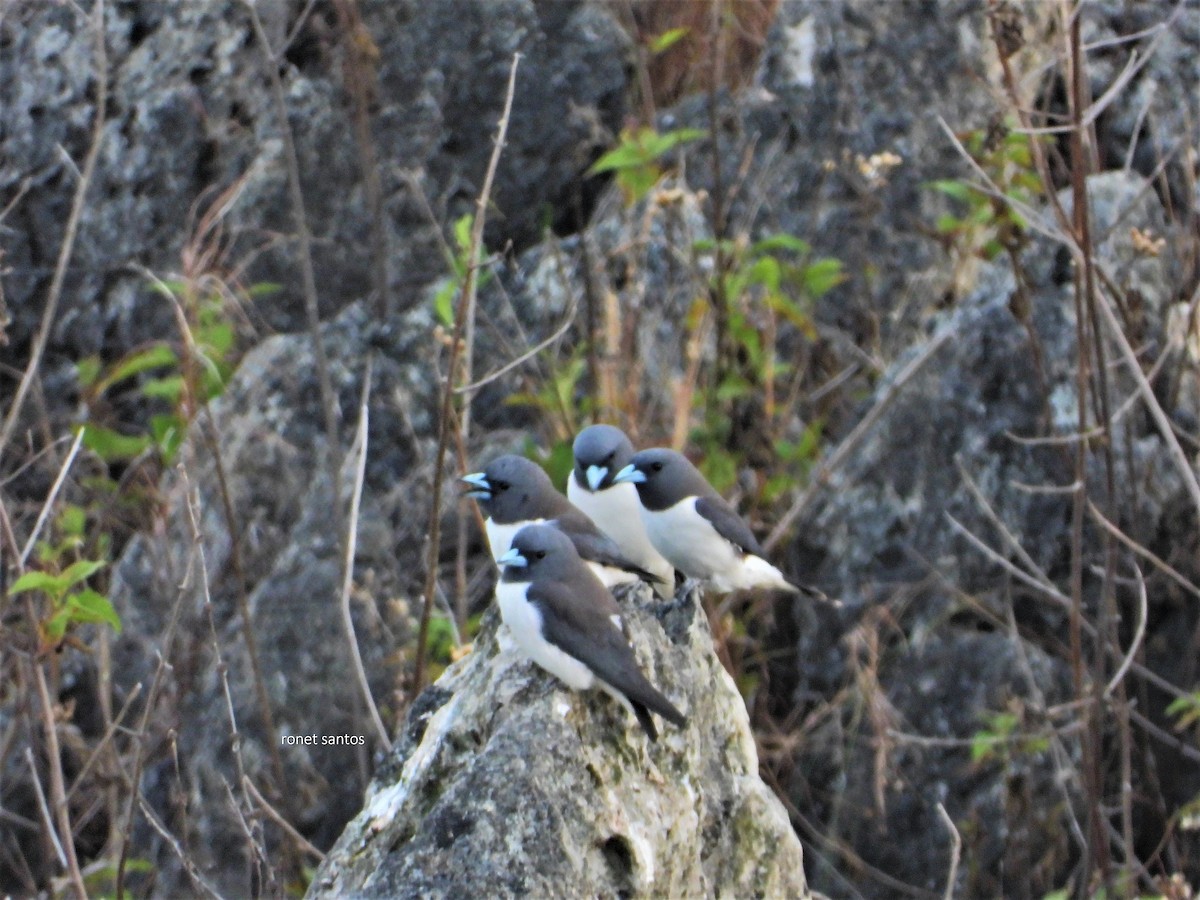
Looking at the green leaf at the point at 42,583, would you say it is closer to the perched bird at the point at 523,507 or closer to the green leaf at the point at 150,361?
the perched bird at the point at 523,507

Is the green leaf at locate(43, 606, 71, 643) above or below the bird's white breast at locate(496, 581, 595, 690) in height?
below

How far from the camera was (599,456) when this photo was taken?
189 inches

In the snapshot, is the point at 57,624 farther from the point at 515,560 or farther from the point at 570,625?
the point at 570,625

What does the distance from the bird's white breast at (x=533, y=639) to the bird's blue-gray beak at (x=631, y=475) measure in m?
1.14

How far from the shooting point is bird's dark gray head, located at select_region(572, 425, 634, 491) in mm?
4785

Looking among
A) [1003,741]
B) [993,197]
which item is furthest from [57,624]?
[1003,741]

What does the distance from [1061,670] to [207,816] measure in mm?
3235

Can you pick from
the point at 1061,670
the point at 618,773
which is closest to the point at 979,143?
the point at 1061,670

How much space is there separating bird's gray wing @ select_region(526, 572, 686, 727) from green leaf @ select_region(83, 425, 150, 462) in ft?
12.0

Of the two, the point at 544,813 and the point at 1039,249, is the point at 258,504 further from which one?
the point at 544,813

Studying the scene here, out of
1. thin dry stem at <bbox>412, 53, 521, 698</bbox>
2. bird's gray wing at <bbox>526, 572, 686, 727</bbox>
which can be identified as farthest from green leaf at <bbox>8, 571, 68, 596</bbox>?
bird's gray wing at <bbox>526, 572, 686, 727</bbox>

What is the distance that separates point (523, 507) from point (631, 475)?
14.5 inches

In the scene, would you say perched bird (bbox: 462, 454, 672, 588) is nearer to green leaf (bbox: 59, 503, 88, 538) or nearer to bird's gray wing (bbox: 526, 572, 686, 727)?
bird's gray wing (bbox: 526, 572, 686, 727)

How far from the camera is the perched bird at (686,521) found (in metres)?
4.68
